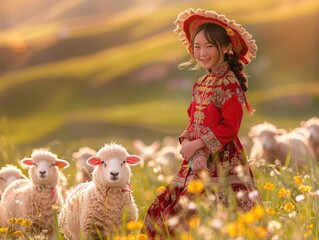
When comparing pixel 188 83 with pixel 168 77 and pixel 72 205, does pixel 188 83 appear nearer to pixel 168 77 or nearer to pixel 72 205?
pixel 168 77

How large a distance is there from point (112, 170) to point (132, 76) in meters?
28.0

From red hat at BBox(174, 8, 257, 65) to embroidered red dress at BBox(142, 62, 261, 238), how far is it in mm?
182

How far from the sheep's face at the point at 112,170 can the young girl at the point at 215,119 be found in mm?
392

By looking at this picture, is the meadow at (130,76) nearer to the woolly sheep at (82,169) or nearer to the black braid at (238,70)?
the woolly sheep at (82,169)

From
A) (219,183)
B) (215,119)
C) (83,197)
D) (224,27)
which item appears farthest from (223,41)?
(83,197)

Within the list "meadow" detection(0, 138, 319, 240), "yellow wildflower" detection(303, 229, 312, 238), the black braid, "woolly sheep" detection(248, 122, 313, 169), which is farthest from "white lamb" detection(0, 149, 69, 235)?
"woolly sheep" detection(248, 122, 313, 169)

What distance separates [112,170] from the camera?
5.05 m

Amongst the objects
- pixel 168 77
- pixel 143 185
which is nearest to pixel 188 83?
pixel 168 77

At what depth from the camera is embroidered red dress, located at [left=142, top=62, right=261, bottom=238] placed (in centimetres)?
459

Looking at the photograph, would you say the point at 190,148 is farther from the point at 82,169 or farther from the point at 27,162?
the point at 82,169

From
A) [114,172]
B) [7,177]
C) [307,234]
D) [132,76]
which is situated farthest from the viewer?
[132,76]

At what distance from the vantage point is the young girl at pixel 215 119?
460 centimetres

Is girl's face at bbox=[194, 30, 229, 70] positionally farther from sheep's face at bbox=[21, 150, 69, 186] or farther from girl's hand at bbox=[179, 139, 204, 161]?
sheep's face at bbox=[21, 150, 69, 186]

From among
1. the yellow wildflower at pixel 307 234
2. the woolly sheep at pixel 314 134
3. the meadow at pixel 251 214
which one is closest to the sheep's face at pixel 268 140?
the meadow at pixel 251 214
